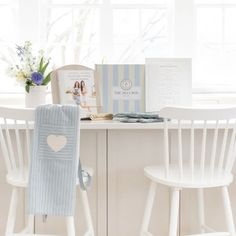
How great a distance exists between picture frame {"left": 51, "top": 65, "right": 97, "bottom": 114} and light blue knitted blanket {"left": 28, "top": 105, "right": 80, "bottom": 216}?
51cm

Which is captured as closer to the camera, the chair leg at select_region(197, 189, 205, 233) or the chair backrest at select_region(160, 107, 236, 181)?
the chair backrest at select_region(160, 107, 236, 181)

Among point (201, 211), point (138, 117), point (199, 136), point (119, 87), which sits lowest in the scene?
point (201, 211)

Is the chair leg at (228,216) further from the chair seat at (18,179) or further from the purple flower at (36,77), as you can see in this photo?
the purple flower at (36,77)

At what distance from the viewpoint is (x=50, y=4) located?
9.99ft

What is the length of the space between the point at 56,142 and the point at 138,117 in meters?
0.52

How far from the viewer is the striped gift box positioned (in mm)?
2457

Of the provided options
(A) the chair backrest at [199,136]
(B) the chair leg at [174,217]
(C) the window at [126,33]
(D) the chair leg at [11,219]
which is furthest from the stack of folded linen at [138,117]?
(C) the window at [126,33]

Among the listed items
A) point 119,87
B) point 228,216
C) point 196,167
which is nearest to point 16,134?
point 119,87

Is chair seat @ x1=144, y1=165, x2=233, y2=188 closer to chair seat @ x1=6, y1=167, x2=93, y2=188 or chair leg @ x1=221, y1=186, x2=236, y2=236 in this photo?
chair leg @ x1=221, y1=186, x2=236, y2=236

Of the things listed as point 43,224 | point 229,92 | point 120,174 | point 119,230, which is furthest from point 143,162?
point 229,92

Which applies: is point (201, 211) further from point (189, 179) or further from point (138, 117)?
point (138, 117)

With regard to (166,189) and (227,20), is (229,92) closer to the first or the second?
(227,20)

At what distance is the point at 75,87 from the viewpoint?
8.08 ft

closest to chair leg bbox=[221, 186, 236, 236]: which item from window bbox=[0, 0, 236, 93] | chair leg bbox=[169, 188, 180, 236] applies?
chair leg bbox=[169, 188, 180, 236]
